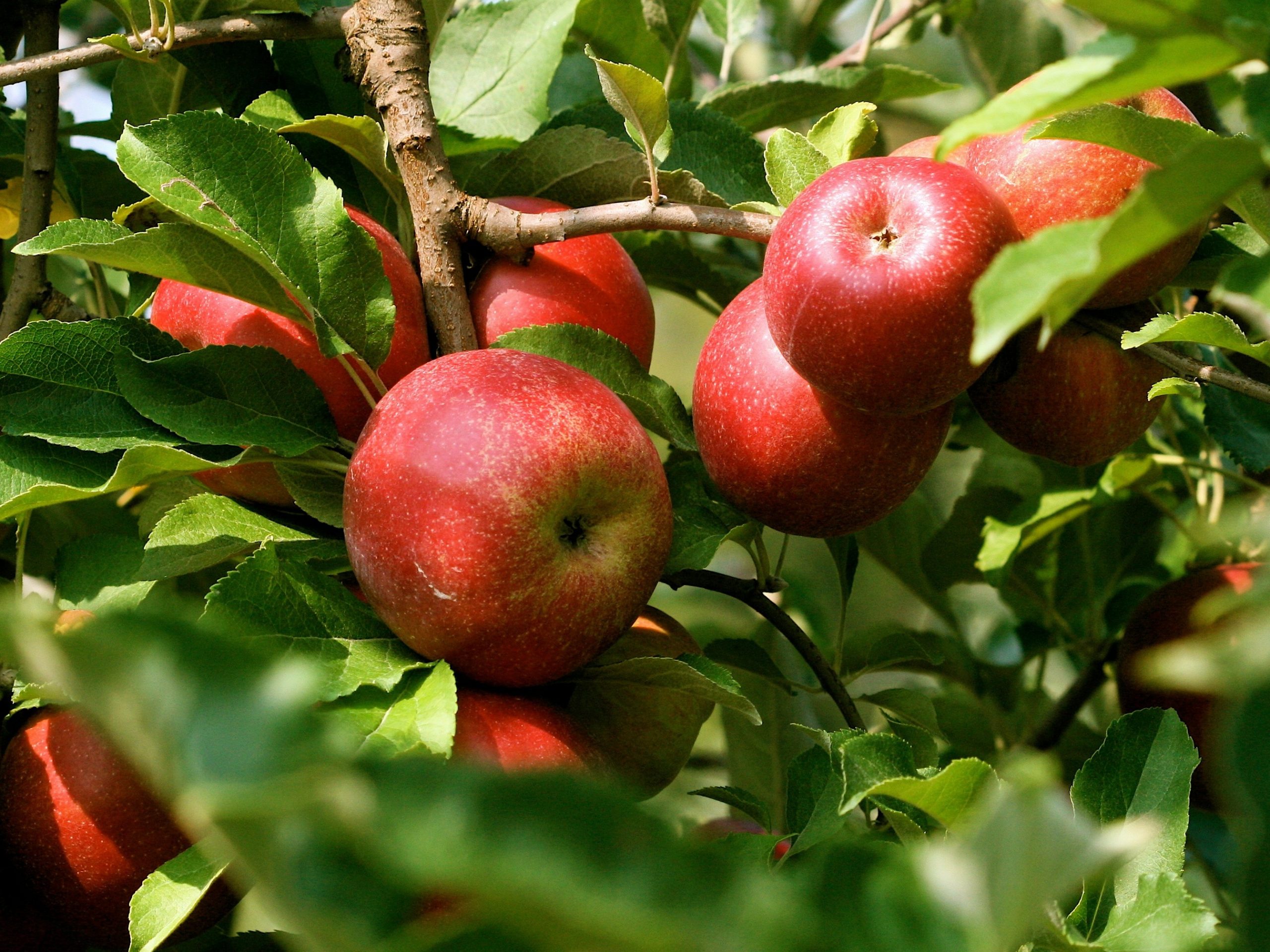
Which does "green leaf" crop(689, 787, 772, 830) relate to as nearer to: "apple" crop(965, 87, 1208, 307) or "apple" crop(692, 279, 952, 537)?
"apple" crop(692, 279, 952, 537)

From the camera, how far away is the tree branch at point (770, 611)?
93cm

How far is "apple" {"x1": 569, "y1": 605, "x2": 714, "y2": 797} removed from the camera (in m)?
0.88

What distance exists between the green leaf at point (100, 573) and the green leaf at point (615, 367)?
13.1 inches

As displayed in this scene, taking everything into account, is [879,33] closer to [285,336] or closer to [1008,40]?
[1008,40]

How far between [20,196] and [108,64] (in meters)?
0.65

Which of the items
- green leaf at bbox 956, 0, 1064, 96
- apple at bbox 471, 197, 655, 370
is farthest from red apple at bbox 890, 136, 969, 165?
green leaf at bbox 956, 0, 1064, 96

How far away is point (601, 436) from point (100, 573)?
0.43 meters

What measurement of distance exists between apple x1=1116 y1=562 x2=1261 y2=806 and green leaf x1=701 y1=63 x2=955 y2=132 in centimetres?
54

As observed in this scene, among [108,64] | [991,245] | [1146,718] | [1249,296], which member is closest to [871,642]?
[1146,718]

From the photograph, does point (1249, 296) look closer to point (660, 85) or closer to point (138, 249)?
point (660, 85)

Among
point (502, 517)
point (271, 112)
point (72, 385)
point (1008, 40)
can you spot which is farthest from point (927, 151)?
point (1008, 40)

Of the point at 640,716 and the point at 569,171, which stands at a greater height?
the point at 569,171

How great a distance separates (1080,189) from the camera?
71 cm

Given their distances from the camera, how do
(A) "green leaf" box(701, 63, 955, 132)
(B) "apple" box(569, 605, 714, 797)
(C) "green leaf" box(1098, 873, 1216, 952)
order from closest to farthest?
(C) "green leaf" box(1098, 873, 1216, 952) < (B) "apple" box(569, 605, 714, 797) < (A) "green leaf" box(701, 63, 955, 132)
